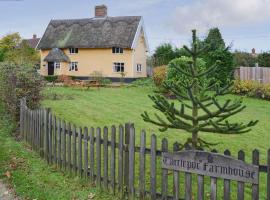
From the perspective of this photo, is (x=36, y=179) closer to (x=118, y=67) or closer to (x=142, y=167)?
(x=142, y=167)

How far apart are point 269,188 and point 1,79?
11.0 meters

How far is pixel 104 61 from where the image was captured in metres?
48.5

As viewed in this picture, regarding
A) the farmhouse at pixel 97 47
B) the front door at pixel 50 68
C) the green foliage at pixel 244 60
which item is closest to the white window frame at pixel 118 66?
the farmhouse at pixel 97 47

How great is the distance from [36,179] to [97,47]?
40.8 metres

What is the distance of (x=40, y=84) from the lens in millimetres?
14133

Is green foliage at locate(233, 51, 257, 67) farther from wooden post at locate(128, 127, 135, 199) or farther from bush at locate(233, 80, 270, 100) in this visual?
wooden post at locate(128, 127, 135, 199)

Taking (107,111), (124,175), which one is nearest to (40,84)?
(107,111)

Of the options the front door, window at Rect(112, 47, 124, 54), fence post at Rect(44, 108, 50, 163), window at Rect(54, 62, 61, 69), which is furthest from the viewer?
the front door

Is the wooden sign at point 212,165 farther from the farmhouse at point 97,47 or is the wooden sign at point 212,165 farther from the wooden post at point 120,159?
the farmhouse at point 97,47

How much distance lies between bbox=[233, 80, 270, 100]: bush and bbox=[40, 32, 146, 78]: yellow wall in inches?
768

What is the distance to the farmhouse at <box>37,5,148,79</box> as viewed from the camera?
155 ft

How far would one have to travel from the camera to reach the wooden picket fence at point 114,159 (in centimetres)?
623

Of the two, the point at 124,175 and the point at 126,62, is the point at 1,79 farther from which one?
the point at 126,62

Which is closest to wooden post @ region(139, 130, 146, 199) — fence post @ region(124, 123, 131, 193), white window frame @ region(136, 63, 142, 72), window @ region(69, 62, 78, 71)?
fence post @ region(124, 123, 131, 193)
